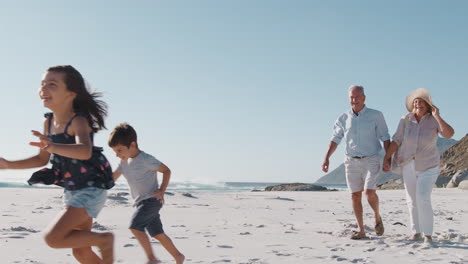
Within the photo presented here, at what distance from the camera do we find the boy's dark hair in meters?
4.36

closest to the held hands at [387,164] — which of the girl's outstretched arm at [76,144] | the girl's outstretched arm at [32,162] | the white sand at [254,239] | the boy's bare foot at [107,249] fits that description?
the white sand at [254,239]

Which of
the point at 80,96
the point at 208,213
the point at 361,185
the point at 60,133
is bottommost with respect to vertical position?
the point at 208,213

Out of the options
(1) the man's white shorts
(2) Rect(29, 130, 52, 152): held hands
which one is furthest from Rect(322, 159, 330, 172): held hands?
(2) Rect(29, 130, 52, 152): held hands

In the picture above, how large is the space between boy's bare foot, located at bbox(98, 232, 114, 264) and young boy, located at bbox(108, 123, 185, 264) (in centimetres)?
68

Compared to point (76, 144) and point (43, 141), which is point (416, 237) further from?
point (43, 141)

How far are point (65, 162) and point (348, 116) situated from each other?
164 inches

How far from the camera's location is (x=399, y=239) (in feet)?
19.8

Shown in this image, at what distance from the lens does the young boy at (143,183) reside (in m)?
4.38

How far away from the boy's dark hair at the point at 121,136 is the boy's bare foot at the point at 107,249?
92 centimetres

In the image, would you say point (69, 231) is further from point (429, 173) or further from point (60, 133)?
point (429, 173)

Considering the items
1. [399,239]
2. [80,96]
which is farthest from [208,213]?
[80,96]

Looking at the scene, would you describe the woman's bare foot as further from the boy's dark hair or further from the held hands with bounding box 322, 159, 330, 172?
the boy's dark hair

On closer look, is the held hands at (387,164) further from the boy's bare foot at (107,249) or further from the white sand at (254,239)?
the boy's bare foot at (107,249)

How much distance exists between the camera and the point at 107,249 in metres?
3.72
